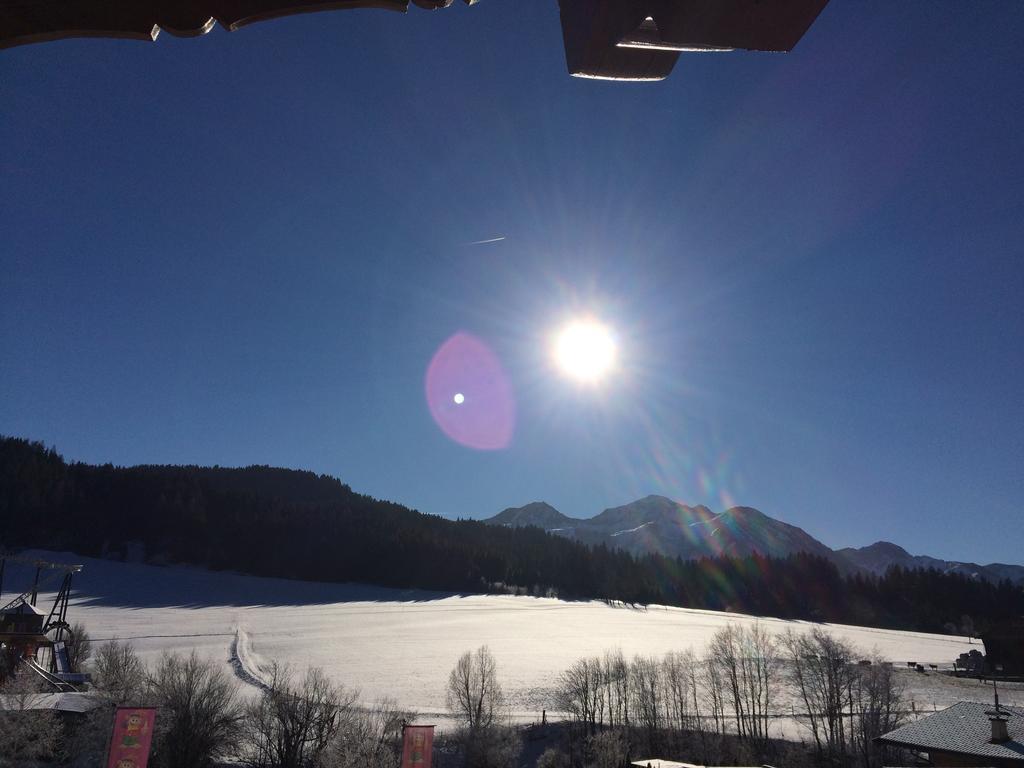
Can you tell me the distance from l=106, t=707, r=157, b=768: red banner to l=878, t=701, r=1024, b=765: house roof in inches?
1316

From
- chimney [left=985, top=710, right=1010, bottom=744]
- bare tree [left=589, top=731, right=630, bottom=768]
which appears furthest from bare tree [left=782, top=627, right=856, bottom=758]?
chimney [left=985, top=710, right=1010, bottom=744]

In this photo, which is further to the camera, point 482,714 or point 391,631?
point 391,631

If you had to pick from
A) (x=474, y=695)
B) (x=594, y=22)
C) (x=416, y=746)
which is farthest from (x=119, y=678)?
(x=594, y=22)

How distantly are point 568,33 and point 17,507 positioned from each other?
653 feet

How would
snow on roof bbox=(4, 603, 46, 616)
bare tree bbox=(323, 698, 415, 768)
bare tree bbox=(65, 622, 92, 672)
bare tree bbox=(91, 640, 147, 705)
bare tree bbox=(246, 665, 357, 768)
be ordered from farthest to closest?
bare tree bbox=(65, 622, 92, 672), snow on roof bbox=(4, 603, 46, 616), bare tree bbox=(246, 665, 357, 768), bare tree bbox=(91, 640, 147, 705), bare tree bbox=(323, 698, 415, 768)

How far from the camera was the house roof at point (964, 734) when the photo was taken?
87.7ft

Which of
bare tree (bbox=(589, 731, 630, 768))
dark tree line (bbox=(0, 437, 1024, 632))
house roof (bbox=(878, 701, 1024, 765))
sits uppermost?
dark tree line (bbox=(0, 437, 1024, 632))

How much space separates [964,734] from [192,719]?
46.0 m

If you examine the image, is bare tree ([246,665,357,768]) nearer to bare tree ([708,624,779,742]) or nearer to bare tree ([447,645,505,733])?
bare tree ([447,645,505,733])

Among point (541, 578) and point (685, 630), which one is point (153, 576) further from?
point (685, 630)

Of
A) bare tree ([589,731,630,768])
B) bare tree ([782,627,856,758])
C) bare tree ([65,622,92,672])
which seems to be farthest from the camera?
bare tree ([65,622,92,672])

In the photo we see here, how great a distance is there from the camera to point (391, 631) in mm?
Result: 92875

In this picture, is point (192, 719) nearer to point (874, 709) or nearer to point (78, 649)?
point (78, 649)

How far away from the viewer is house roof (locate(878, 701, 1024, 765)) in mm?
26728
